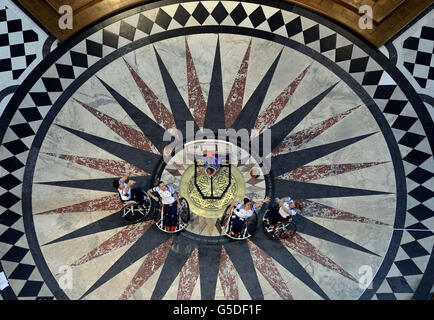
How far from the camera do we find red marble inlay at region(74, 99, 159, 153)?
8461 mm

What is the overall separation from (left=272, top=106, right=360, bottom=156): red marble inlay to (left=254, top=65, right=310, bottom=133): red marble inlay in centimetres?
60

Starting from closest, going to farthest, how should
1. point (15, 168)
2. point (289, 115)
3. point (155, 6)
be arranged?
point (15, 168)
point (289, 115)
point (155, 6)

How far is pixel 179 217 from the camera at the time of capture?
25.4ft

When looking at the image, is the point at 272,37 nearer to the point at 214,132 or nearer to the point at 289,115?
the point at 289,115

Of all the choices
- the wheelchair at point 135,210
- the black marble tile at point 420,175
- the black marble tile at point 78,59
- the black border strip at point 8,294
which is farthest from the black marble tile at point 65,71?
the black marble tile at point 420,175

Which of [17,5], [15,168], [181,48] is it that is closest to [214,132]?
[181,48]

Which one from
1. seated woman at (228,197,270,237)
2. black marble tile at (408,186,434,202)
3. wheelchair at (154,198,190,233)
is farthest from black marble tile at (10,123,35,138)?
black marble tile at (408,186,434,202)

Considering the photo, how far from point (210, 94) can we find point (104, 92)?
267cm

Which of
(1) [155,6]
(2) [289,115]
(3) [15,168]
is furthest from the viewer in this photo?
(1) [155,6]

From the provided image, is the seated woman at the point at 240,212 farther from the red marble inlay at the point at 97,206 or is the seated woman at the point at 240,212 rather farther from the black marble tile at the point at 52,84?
the black marble tile at the point at 52,84

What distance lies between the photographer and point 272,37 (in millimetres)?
9078

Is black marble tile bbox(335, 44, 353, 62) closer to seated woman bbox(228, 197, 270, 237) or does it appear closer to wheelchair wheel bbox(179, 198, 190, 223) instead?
seated woman bbox(228, 197, 270, 237)

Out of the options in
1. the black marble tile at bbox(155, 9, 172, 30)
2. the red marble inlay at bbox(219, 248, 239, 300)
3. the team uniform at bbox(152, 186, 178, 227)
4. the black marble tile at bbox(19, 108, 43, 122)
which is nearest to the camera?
the team uniform at bbox(152, 186, 178, 227)

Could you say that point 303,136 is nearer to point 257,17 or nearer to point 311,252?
point 311,252
